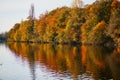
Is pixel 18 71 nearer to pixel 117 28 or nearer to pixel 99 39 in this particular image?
pixel 117 28

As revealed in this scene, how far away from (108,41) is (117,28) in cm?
945

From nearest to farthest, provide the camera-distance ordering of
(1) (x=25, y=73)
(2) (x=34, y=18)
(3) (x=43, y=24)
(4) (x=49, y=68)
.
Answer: (1) (x=25, y=73), (4) (x=49, y=68), (3) (x=43, y=24), (2) (x=34, y=18)

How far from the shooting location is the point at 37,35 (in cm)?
15388

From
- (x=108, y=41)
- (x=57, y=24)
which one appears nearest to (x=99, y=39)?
(x=108, y=41)

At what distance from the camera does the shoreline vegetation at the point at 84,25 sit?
92719 millimetres

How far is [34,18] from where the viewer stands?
550ft

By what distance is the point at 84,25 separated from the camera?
Answer: 108 metres

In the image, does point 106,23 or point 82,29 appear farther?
point 82,29

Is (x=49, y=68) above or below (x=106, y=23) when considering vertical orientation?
below

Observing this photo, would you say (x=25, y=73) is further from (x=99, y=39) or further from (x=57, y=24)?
(x=57, y=24)

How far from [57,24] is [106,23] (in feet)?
110

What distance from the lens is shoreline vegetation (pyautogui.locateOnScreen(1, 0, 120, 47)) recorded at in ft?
304

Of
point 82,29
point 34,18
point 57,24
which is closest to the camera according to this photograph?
point 82,29

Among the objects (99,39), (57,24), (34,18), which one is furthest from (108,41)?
(34,18)
